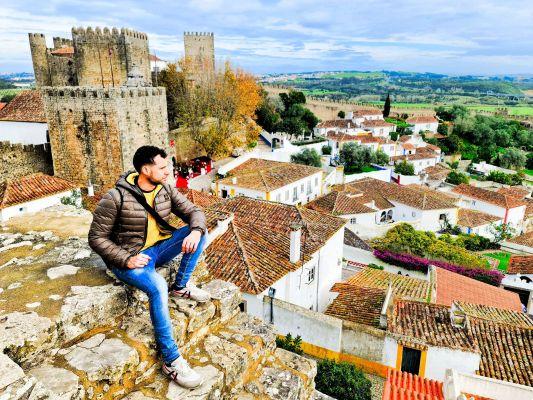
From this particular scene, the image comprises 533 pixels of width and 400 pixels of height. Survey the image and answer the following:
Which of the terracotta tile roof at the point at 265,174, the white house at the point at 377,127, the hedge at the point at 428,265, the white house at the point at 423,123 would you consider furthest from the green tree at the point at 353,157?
the white house at the point at 423,123

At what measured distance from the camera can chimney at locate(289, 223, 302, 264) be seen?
41.1 feet

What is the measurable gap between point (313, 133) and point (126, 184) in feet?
194

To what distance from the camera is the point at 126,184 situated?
3.63m

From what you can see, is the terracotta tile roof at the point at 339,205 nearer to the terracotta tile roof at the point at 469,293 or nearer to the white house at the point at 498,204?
the terracotta tile roof at the point at 469,293

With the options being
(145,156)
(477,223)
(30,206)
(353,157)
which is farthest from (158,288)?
(353,157)

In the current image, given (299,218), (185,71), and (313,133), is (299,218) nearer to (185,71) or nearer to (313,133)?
(185,71)

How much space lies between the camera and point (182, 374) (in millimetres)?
3219

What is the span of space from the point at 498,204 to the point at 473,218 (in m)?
5.54

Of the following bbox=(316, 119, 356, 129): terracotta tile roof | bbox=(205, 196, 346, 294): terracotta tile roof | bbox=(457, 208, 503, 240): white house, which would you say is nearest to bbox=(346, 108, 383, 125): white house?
bbox=(316, 119, 356, 129): terracotta tile roof

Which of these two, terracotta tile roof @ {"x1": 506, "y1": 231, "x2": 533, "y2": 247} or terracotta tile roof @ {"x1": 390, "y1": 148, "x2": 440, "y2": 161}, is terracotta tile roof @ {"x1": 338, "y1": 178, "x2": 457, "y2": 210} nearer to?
terracotta tile roof @ {"x1": 506, "y1": 231, "x2": 533, "y2": 247}

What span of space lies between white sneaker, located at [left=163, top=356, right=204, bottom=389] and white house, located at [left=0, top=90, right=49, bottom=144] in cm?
2535

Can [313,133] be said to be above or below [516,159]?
above

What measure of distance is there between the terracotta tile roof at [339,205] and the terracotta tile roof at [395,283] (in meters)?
10.2

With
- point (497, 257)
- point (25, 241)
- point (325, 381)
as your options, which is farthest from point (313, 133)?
point (25, 241)
